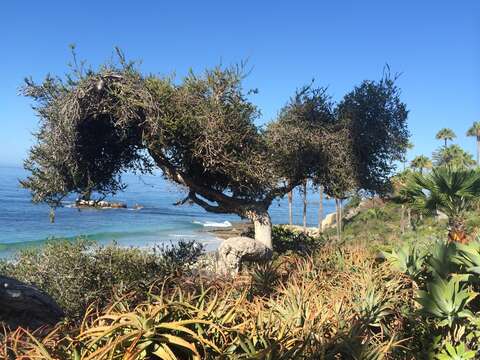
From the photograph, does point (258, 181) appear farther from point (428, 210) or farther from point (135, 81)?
point (428, 210)

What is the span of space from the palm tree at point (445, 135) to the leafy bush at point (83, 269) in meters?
52.4

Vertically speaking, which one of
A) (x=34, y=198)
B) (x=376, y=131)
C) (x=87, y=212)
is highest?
(x=376, y=131)

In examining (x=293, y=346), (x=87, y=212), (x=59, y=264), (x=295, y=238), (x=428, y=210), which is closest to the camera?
(x=293, y=346)

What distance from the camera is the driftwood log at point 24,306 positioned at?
15.1ft

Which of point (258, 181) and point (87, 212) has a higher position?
point (258, 181)

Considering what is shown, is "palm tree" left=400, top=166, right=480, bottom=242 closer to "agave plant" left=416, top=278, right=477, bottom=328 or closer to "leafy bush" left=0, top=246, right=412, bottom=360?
"agave plant" left=416, top=278, right=477, bottom=328

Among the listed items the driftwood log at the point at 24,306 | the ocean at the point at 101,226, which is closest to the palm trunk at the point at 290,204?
the ocean at the point at 101,226

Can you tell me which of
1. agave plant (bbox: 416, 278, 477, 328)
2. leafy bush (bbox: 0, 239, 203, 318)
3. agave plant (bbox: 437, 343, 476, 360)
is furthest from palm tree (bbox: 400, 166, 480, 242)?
leafy bush (bbox: 0, 239, 203, 318)

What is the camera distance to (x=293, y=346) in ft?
7.49

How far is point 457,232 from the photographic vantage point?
7348mm

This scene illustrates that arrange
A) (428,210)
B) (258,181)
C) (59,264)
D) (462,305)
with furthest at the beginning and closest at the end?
(428,210), (258,181), (59,264), (462,305)

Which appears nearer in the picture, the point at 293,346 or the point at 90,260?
the point at 293,346

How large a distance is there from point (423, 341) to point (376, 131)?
5.12 metres

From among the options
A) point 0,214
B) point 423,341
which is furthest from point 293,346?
point 0,214
